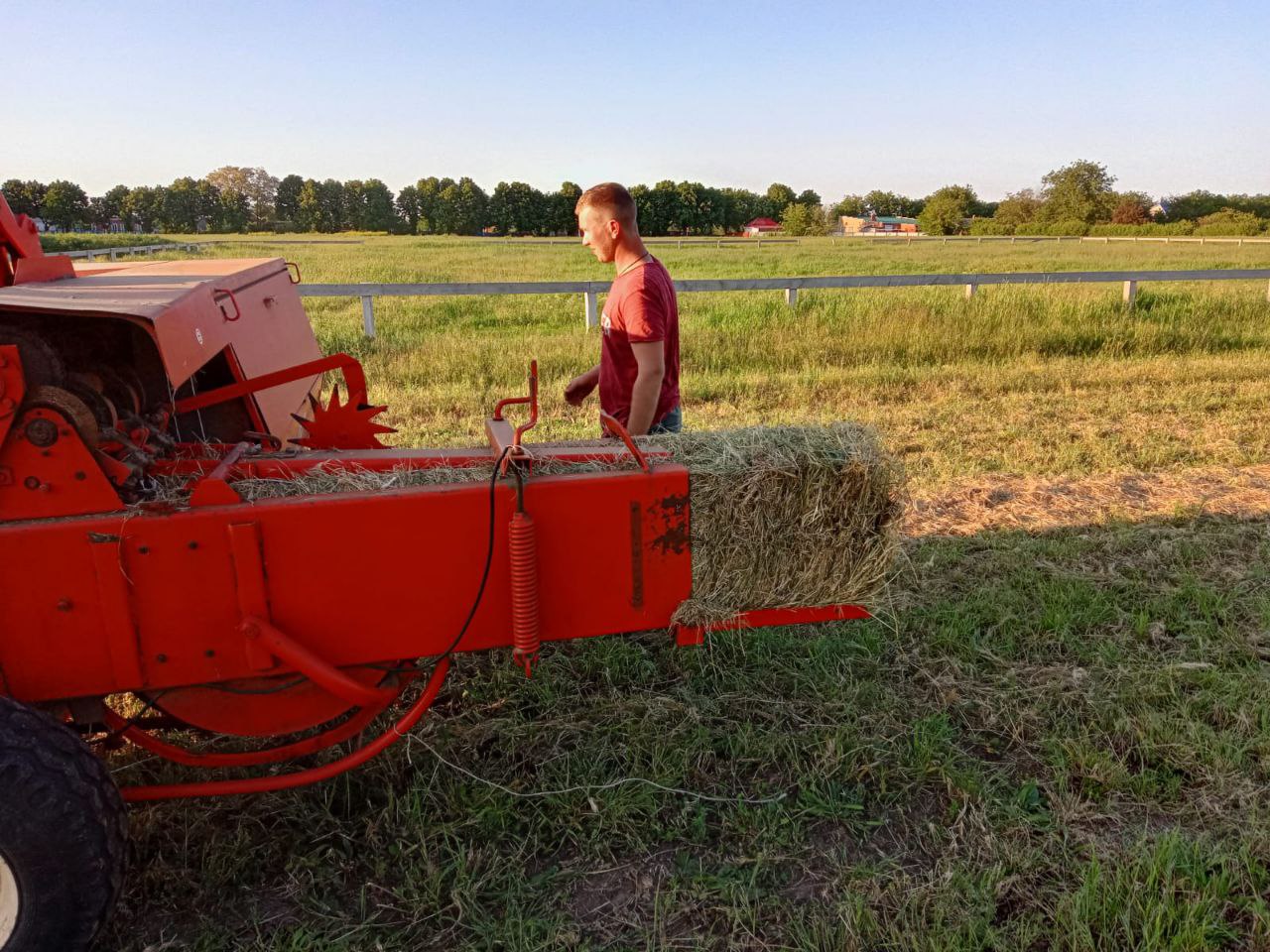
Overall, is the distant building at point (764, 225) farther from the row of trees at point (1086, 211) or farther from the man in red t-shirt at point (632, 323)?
the man in red t-shirt at point (632, 323)

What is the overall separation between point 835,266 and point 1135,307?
1967 centimetres

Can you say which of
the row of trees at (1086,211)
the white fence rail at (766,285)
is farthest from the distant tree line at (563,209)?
the white fence rail at (766,285)

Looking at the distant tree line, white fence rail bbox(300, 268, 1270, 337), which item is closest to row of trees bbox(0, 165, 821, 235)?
the distant tree line

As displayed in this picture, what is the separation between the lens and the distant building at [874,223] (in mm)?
86688

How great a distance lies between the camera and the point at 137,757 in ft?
10.7

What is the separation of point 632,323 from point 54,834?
Answer: 2.45 m

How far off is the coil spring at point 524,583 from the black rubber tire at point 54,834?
3.55 feet

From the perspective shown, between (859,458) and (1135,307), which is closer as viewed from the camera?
(859,458)

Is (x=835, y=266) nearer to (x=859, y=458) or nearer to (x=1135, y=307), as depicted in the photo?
(x=1135, y=307)

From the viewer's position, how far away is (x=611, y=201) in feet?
12.1

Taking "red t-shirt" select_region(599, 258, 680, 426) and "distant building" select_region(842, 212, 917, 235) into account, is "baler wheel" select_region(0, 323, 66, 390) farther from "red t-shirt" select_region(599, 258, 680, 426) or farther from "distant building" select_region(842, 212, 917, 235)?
"distant building" select_region(842, 212, 917, 235)

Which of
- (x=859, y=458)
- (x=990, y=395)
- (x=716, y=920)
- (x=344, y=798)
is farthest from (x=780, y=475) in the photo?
(x=990, y=395)

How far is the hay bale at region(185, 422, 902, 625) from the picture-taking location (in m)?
2.62

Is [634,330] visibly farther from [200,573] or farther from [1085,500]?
[1085,500]
